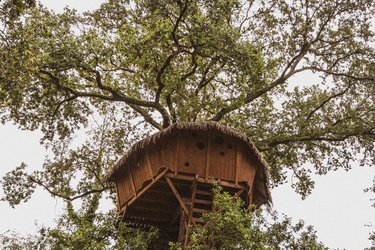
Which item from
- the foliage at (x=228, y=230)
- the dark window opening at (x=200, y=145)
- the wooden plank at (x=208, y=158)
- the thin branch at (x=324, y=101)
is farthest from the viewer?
the thin branch at (x=324, y=101)

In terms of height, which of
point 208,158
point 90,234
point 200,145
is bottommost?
point 90,234

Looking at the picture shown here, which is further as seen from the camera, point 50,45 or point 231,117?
point 231,117

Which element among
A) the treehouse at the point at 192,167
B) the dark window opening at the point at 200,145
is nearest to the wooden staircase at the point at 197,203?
the treehouse at the point at 192,167

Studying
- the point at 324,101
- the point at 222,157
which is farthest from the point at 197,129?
the point at 324,101

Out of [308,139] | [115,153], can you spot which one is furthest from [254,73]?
[115,153]

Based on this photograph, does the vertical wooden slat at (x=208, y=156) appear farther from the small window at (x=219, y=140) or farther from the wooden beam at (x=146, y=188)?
the wooden beam at (x=146, y=188)

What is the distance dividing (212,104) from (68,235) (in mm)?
7416

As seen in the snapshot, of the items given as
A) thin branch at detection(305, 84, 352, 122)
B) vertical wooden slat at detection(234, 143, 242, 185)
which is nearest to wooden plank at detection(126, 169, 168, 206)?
vertical wooden slat at detection(234, 143, 242, 185)

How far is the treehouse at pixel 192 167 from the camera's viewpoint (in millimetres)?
15953

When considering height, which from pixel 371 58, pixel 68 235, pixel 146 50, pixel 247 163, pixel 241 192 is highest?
pixel 371 58

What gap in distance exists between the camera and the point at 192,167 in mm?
16141

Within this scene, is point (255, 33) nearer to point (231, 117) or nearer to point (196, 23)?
point (231, 117)

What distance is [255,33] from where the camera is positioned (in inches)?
853

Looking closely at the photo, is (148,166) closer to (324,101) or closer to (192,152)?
(192,152)
